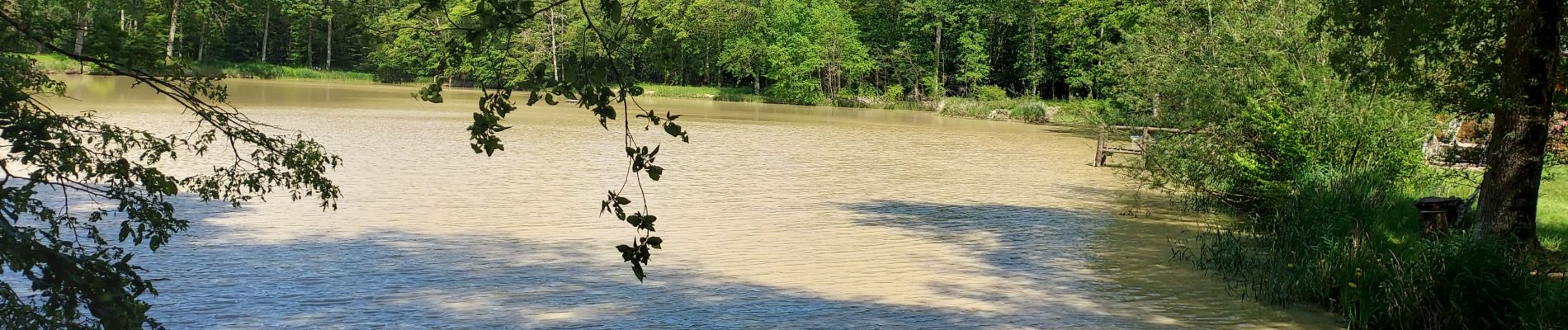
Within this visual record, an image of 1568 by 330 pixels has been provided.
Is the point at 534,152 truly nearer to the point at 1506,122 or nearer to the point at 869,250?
the point at 869,250

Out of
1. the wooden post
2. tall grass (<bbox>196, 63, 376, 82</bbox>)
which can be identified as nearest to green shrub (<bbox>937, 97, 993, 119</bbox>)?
the wooden post

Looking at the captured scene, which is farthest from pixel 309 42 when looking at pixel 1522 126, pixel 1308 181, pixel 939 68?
pixel 1522 126

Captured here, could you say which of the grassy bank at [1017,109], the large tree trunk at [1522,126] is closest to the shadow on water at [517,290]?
the large tree trunk at [1522,126]

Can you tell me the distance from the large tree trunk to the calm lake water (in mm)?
1743

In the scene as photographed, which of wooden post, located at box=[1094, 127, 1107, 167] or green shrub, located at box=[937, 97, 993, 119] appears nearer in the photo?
wooden post, located at box=[1094, 127, 1107, 167]

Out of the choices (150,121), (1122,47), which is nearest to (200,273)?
(150,121)

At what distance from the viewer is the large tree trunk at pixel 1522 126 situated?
8.86 metres

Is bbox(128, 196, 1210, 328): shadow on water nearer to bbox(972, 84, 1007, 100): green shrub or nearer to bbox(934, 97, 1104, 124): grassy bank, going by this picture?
bbox(934, 97, 1104, 124): grassy bank

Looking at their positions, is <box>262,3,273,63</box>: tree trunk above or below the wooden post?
above

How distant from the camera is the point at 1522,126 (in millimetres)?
9000

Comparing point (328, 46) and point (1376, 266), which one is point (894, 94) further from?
point (1376, 266)

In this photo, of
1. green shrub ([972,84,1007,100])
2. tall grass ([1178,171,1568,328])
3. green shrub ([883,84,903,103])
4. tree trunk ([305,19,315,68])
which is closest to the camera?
tall grass ([1178,171,1568,328])

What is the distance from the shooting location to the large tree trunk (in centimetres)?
886

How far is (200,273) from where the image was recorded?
920 cm
